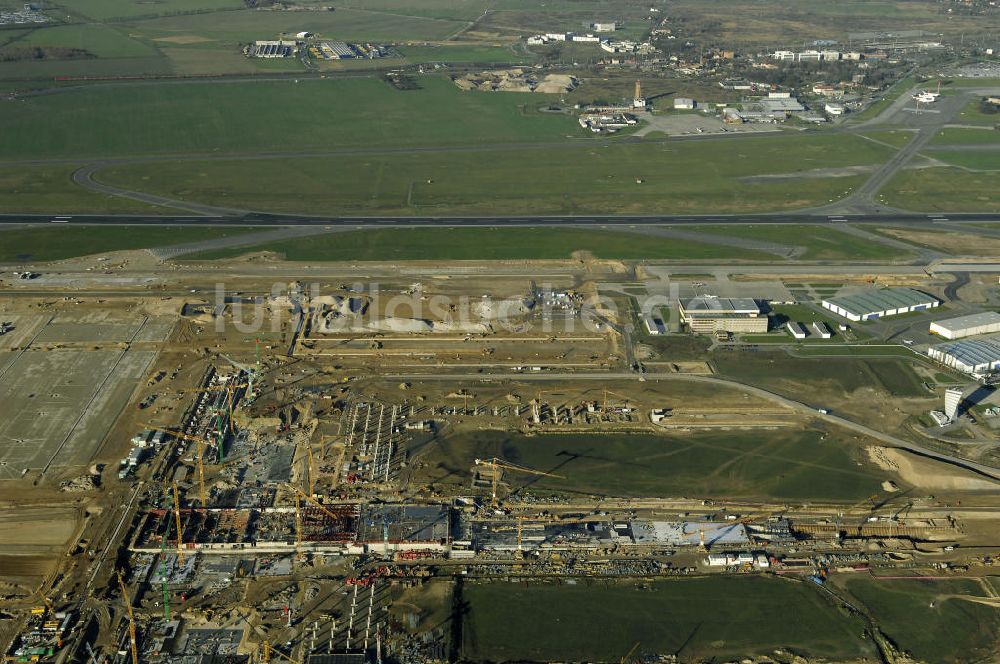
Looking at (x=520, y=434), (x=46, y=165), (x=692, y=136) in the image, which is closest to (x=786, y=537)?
(x=520, y=434)

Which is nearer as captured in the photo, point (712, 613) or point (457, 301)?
point (712, 613)

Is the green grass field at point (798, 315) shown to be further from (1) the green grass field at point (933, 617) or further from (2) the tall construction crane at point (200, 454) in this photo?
(2) the tall construction crane at point (200, 454)

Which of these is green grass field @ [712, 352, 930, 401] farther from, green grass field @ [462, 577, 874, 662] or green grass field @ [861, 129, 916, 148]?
green grass field @ [861, 129, 916, 148]

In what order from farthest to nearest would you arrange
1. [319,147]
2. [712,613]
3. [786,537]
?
[319,147], [786,537], [712,613]

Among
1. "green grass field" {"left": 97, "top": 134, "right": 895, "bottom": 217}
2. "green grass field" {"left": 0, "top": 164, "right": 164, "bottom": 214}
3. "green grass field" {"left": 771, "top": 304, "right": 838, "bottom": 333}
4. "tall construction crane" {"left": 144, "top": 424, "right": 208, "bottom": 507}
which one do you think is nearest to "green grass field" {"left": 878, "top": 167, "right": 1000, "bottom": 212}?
"green grass field" {"left": 97, "top": 134, "right": 895, "bottom": 217}

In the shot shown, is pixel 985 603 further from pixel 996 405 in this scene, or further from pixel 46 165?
pixel 46 165

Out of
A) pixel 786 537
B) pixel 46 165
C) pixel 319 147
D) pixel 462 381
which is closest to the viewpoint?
pixel 786 537

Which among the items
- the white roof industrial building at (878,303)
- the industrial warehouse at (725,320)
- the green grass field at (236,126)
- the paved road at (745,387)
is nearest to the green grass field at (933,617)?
the paved road at (745,387)

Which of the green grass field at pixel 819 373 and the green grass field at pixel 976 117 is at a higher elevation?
the green grass field at pixel 976 117
